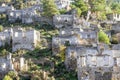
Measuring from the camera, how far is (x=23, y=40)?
6291cm

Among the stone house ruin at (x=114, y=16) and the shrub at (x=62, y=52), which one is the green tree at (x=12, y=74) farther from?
the stone house ruin at (x=114, y=16)

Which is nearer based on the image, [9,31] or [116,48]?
[116,48]

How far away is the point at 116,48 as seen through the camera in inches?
Answer: 2340

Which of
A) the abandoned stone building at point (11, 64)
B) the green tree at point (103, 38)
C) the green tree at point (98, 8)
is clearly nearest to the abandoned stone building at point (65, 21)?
the green tree at point (103, 38)

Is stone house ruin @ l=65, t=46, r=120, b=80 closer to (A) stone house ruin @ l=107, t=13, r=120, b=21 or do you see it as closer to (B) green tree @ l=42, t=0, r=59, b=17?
(B) green tree @ l=42, t=0, r=59, b=17

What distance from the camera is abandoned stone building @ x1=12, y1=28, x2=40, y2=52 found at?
62688mm

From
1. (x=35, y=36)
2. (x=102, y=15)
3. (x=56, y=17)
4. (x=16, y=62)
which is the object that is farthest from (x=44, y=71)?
(x=102, y=15)

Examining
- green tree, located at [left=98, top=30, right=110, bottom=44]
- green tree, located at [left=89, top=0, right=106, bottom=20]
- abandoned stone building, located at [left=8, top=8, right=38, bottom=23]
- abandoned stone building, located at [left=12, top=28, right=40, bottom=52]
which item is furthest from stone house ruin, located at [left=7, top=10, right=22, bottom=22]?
green tree, located at [left=98, top=30, right=110, bottom=44]

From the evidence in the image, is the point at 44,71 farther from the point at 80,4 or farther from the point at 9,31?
the point at 80,4

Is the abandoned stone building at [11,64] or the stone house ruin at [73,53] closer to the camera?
the abandoned stone building at [11,64]

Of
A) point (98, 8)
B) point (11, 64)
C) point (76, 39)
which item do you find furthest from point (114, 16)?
point (11, 64)

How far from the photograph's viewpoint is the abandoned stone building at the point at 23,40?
6269 cm

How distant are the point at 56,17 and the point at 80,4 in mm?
8132

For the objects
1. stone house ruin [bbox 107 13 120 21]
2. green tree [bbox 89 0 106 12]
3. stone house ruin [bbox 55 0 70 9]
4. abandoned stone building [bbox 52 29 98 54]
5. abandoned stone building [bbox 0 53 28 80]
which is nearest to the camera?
abandoned stone building [bbox 0 53 28 80]
